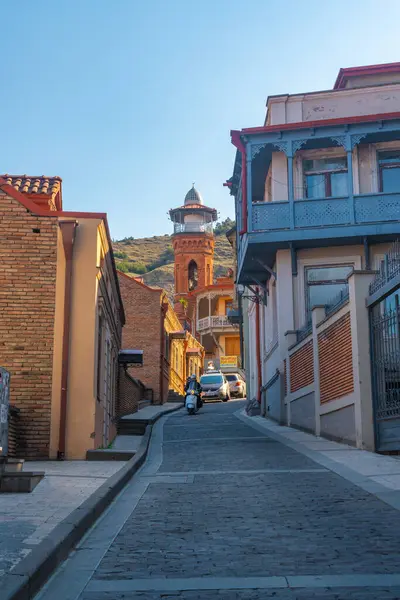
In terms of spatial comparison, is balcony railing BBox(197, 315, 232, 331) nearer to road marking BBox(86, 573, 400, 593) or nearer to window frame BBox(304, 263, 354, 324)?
window frame BBox(304, 263, 354, 324)

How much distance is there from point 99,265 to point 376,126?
10875 millimetres

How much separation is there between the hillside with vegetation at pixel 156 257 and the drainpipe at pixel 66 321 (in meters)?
109

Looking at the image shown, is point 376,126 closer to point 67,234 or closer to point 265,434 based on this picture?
point 265,434

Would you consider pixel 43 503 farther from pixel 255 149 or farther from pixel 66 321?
pixel 255 149

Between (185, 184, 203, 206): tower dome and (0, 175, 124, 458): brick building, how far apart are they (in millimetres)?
73248

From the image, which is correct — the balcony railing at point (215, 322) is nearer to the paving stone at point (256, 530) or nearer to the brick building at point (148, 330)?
the brick building at point (148, 330)

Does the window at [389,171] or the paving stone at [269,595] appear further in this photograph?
the window at [389,171]

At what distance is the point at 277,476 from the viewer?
1030 centimetres

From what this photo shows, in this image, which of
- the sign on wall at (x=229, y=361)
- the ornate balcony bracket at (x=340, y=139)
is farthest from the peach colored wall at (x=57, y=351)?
the sign on wall at (x=229, y=361)

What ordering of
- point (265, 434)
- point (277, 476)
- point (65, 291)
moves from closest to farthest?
1. point (277, 476)
2. point (65, 291)
3. point (265, 434)

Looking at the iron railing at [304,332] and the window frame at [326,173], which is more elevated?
the window frame at [326,173]

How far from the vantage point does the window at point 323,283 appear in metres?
21.7

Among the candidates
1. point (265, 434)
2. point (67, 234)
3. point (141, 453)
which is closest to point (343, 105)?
point (265, 434)

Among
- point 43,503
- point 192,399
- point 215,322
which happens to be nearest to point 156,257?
point 215,322
